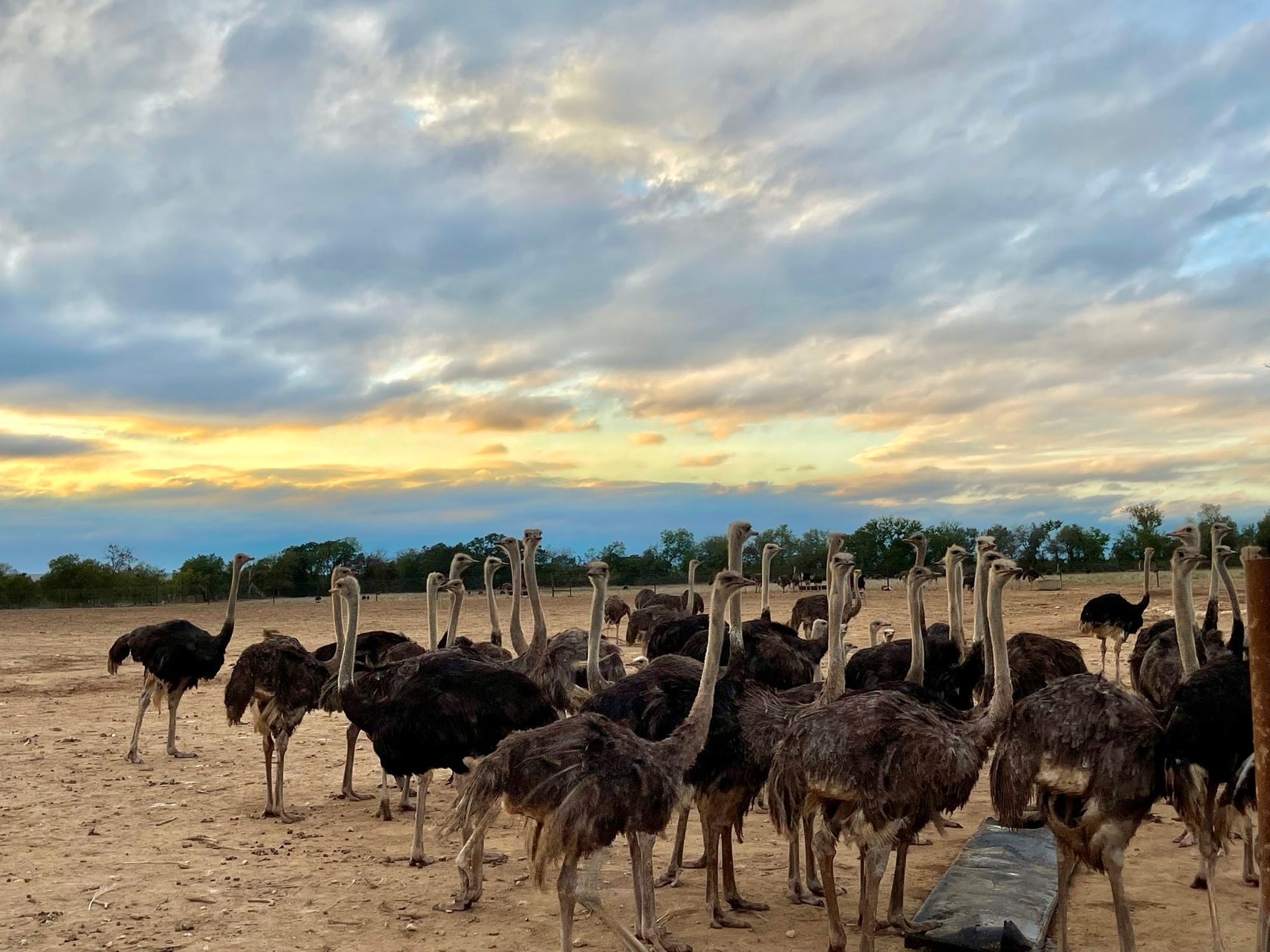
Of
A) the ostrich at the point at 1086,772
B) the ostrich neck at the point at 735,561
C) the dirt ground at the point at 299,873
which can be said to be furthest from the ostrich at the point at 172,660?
the ostrich at the point at 1086,772

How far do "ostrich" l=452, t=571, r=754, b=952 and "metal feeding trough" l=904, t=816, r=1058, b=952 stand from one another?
59.1 inches

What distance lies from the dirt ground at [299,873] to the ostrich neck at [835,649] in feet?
4.01

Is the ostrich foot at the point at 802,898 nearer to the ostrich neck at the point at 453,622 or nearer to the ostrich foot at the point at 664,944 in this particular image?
the ostrich foot at the point at 664,944

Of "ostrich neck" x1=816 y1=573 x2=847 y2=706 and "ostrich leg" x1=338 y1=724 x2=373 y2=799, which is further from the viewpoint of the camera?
"ostrich leg" x1=338 y1=724 x2=373 y2=799

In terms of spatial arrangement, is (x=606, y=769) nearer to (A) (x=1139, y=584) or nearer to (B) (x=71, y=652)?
(B) (x=71, y=652)

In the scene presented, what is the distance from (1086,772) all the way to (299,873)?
4.84 m

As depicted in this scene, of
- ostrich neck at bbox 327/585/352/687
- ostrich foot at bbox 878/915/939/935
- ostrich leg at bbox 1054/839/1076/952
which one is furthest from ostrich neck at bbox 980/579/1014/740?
ostrich neck at bbox 327/585/352/687

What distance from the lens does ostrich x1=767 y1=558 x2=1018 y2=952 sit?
17.1 ft

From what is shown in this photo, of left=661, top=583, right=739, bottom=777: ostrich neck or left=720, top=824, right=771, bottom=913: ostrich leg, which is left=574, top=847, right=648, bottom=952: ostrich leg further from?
left=720, top=824, right=771, bottom=913: ostrich leg

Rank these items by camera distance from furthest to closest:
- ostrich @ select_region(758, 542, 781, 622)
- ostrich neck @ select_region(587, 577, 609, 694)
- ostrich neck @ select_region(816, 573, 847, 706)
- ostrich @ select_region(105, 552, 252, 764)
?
ostrich @ select_region(758, 542, 781, 622) → ostrich @ select_region(105, 552, 252, 764) → ostrich neck @ select_region(587, 577, 609, 694) → ostrich neck @ select_region(816, 573, 847, 706)

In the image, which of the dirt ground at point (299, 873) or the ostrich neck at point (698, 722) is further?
the dirt ground at point (299, 873)

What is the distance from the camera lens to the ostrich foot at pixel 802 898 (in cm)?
649

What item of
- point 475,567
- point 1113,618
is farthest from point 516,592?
point 475,567

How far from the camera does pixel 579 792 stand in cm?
517
